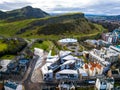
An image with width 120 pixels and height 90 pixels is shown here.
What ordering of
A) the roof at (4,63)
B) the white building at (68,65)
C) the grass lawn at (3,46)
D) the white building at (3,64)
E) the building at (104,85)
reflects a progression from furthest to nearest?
the grass lawn at (3,46) < the roof at (4,63) < the white building at (68,65) < the white building at (3,64) < the building at (104,85)


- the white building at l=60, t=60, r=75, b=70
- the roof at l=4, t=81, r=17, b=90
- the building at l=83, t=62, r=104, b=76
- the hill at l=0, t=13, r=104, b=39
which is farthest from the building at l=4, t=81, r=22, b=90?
the hill at l=0, t=13, r=104, b=39

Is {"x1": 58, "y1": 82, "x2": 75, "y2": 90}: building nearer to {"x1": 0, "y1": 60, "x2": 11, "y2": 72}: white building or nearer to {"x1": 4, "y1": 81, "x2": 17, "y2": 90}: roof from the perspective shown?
{"x1": 4, "y1": 81, "x2": 17, "y2": 90}: roof

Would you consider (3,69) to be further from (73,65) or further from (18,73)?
(73,65)

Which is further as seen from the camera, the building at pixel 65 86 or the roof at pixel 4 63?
the roof at pixel 4 63

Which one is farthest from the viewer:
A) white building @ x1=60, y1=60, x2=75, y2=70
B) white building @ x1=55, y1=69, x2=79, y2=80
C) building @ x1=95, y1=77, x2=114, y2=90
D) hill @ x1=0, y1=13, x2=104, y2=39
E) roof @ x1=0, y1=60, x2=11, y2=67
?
hill @ x1=0, y1=13, x2=104, y2=39

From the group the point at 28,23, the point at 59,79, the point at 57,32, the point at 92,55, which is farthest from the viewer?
the point at 28,23

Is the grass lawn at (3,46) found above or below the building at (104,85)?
above

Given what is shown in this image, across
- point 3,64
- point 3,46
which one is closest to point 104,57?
point 3,64

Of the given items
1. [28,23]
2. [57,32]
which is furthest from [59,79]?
[28,23]

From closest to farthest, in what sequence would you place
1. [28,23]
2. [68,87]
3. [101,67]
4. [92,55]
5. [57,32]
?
1. [68,87]
2. [101,67]
3. [92,55]
4. [57,32]
5. [28,23]

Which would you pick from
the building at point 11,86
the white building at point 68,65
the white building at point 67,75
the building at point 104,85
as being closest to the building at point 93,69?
the white building at point 67,75

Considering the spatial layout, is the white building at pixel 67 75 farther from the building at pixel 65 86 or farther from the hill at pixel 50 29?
the hill at pixel 50 29
